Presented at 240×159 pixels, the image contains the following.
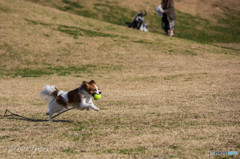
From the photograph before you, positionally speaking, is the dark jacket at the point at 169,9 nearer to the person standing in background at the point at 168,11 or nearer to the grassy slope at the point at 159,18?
the person standing in background at the point at 168,11

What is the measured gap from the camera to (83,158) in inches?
233

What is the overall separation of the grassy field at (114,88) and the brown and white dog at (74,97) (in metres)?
0.44

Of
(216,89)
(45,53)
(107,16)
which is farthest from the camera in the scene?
(107,16)

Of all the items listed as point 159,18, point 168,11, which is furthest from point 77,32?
point 159,18

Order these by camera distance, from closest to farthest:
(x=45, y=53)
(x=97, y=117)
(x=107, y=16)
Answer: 1. (x=97, y=117)
2. (x=45, y=53)
3. (x=107, y=16)

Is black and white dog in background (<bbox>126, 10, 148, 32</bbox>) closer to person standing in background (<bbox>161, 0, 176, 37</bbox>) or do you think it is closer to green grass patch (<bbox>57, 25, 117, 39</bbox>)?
person standing in background (<bbox>161, 0, 176, 37</bbox>)

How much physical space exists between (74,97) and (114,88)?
6145 millimetres

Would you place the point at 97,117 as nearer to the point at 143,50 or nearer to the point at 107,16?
the point at 143,50

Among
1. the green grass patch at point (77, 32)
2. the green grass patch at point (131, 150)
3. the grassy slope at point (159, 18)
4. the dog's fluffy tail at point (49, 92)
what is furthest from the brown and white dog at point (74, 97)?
the grassy slope at point (159, 18)

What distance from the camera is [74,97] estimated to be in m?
8.27

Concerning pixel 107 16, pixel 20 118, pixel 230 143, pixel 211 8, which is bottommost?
pixel 20 118

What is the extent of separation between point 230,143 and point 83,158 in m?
2.67

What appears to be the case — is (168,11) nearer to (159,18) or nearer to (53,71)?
(159,18)

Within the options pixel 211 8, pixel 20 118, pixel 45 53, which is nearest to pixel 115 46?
pixel 45 53
